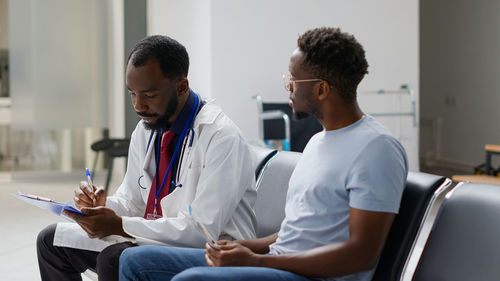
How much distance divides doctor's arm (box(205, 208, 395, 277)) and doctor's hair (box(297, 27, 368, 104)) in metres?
0.32

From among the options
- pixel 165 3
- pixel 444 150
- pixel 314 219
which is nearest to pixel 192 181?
pixel 314 219

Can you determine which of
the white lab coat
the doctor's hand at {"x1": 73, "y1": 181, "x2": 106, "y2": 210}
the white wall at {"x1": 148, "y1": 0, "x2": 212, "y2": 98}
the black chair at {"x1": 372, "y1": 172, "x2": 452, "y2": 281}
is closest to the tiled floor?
the black chair at {"x1": 372, "y1": 172, "x2": 452, "y2": 281}

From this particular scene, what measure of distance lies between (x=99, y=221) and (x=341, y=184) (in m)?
0.66

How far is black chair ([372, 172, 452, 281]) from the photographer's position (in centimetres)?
137

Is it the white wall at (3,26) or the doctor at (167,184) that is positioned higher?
the white wall at (3,26)

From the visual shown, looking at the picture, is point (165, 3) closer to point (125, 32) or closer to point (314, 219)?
point (125, 32)

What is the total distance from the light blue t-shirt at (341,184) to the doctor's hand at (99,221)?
434 mm

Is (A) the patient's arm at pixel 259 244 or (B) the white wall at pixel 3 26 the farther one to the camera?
(B) the white wall at pixel 3 26

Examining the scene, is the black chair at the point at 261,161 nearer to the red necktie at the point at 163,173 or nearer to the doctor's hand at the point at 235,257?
the red necktie at the point at 163,173

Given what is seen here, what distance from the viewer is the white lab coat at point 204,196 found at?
1547 millimetres

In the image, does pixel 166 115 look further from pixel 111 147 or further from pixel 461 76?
pixel 461 76

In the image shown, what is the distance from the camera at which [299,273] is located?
129 cm

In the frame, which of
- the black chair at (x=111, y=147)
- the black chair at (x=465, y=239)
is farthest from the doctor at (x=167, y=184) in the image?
the black chair at (x=111, y=147)

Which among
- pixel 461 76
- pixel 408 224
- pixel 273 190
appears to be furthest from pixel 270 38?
pixel 408 224
